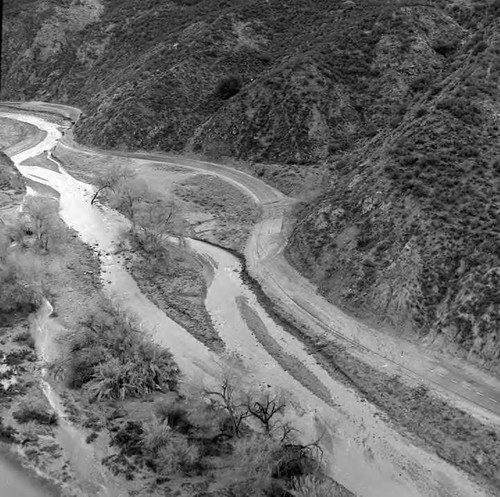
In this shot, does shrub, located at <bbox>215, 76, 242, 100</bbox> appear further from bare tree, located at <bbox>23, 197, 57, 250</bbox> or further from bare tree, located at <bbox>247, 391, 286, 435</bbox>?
bare tree, located at <bbox>247, 391, 286, 435</bbox>

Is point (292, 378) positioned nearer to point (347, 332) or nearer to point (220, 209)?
point (347, 332)

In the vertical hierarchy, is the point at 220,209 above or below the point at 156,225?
below

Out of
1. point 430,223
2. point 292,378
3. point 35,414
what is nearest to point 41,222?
point 35,414

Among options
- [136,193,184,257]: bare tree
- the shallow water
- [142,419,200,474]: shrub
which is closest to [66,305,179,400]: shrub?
[142,419,200,474]: shrub

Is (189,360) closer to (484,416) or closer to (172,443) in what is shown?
(172,443)

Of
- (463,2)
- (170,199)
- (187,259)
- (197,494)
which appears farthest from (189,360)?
(463,2)

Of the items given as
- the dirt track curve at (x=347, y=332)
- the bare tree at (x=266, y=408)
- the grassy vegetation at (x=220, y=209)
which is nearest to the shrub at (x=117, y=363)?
the bare tree at (x=266, y=408)
